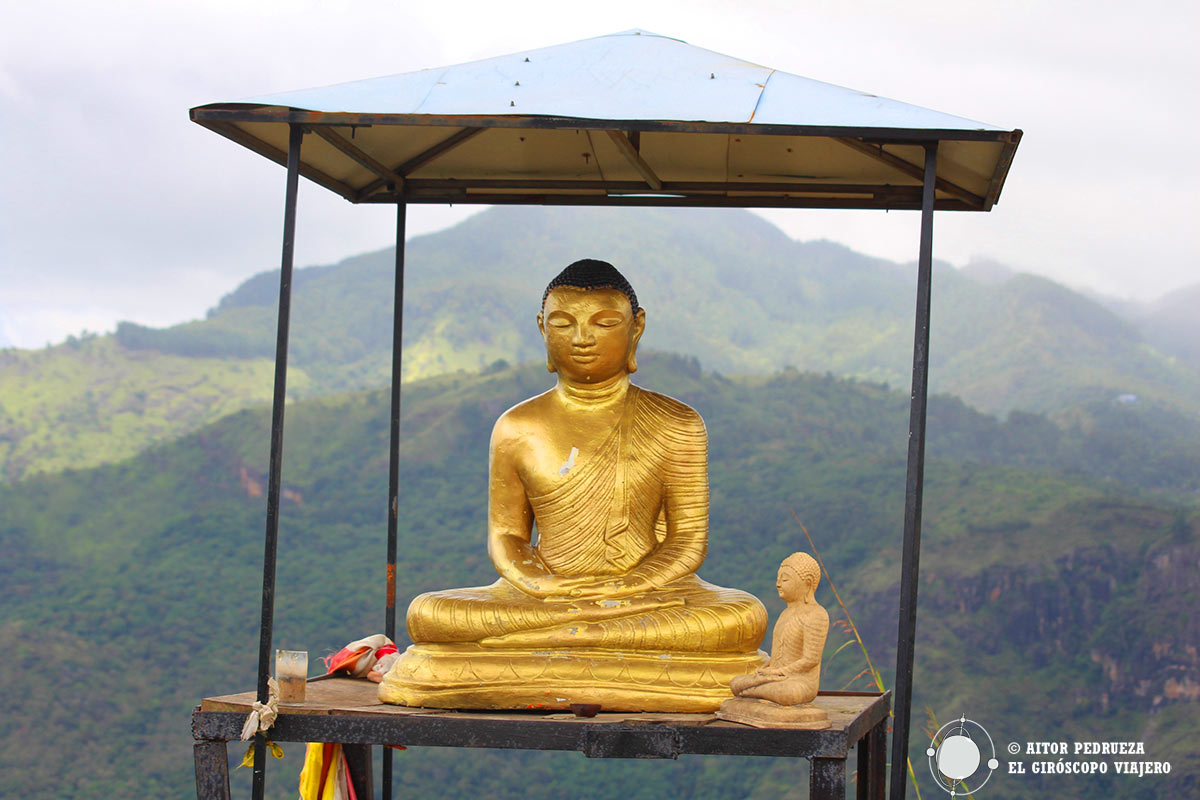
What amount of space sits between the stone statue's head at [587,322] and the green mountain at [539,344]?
19055 mm

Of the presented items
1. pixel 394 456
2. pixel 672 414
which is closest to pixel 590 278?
pixel 672 414

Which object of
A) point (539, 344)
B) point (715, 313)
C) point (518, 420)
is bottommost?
point (518, 420)

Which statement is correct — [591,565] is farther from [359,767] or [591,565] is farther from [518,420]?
[359,767]

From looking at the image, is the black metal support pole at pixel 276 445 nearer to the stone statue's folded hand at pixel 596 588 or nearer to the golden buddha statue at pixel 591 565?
the golden buddha statue at pixel 591 565

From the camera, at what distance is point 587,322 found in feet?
23.5

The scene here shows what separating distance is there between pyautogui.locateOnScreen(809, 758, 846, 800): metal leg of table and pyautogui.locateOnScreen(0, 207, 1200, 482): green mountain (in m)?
20.3

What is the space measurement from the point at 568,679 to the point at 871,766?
1.63 metres

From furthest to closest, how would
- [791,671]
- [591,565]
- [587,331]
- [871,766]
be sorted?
[587,331] < [591,565] < [871,766] < [791,671]

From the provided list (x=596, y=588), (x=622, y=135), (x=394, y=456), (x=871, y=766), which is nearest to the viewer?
(x=622, y=135)

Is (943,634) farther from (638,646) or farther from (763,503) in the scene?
(638,646)

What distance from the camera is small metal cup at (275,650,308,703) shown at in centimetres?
613

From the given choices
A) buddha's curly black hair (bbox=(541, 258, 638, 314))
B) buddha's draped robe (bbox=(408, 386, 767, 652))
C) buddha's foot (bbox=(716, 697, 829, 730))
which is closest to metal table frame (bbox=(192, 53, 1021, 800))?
buddha's foot (bbox=(716, 697, 829, 730))

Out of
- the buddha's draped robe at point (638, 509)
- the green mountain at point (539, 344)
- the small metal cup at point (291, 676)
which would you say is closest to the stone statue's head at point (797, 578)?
the buddha's draped robe at point (638, 509)

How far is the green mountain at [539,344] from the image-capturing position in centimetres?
2645
